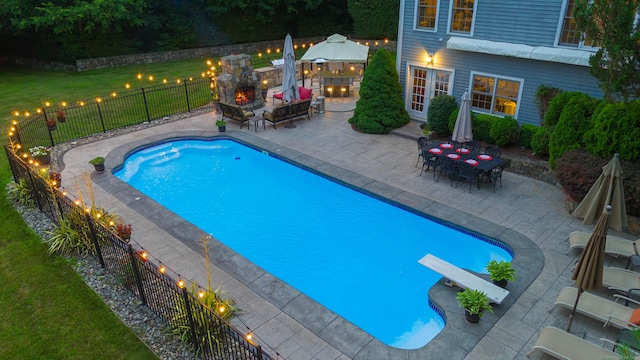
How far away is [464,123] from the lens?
13906 millimetres

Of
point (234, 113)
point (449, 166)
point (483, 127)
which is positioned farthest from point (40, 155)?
point (483, 127)

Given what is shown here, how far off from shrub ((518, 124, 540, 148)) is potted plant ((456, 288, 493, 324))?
8.34 metres

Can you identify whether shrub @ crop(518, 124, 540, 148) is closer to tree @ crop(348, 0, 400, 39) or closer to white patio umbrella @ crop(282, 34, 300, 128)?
white patio umbrella @ crop(282, 34, 300, 128)

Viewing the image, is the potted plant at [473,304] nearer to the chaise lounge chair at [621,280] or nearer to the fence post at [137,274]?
the chaise lounge chair at [621,280]

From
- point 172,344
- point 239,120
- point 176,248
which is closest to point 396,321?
point 172,344

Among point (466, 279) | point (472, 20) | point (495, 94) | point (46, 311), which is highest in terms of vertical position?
point (472, 20)

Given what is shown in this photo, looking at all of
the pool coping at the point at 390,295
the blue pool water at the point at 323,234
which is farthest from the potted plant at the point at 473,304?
the blue pool water at the point at 323,234

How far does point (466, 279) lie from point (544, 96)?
8.61 meters

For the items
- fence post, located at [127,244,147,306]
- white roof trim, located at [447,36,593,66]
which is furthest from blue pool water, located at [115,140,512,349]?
white roof trim, located at [447,36,593,66]

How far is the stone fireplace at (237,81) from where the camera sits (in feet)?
64.1

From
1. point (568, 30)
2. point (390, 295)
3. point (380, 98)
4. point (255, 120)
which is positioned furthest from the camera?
point (255, 120)

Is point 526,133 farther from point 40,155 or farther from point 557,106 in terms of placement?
point 40,155

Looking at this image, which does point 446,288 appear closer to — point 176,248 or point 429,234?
point 429,234

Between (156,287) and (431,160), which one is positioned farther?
(431,160)
